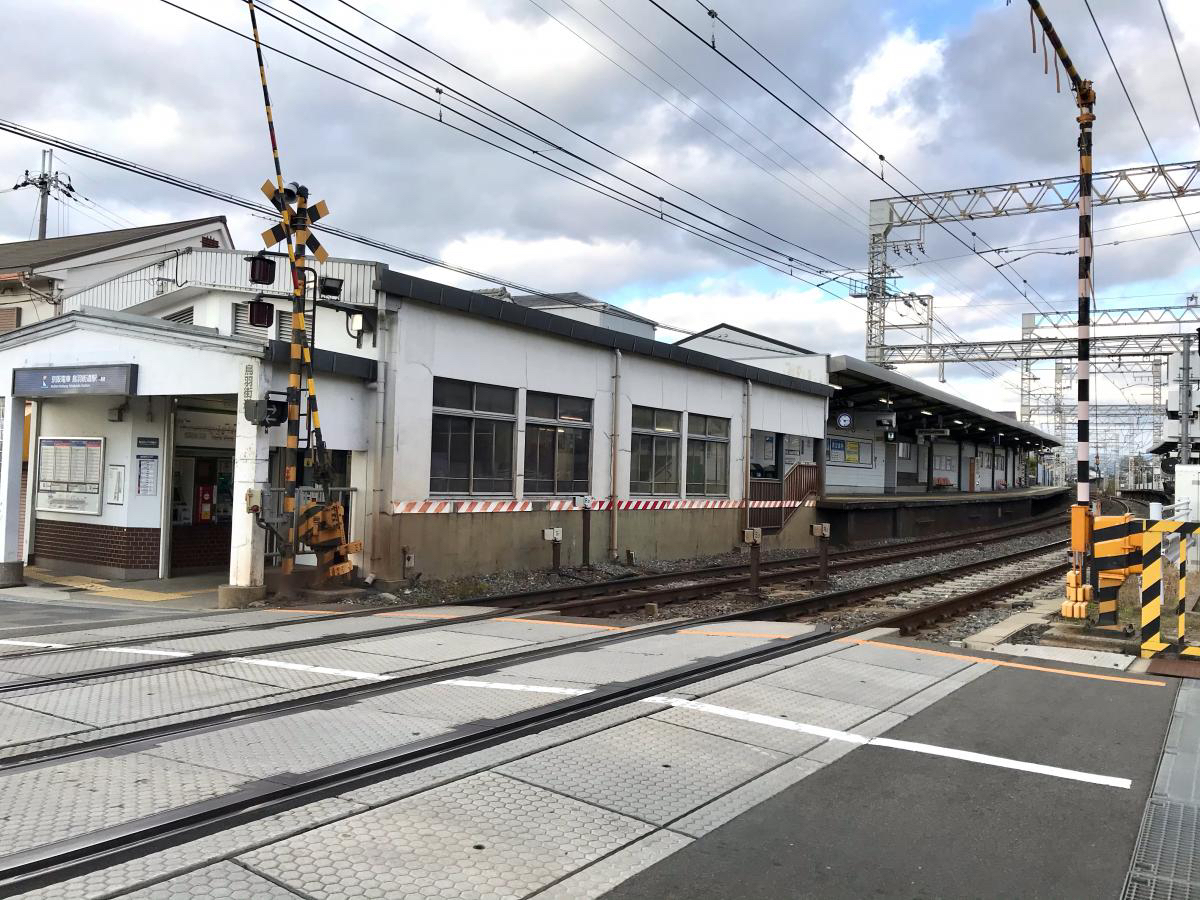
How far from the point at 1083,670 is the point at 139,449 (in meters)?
14.2

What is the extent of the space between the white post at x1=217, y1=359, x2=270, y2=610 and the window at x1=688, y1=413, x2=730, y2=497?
1181 cm

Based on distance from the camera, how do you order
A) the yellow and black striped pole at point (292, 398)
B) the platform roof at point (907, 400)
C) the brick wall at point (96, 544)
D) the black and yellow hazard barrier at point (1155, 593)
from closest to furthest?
the black and yellow hazard barrier at point (1155, 593), the yellow and black striped pole at point (292, 398), the brick wall at point (96, 544), the platform roof at point (907, 400)

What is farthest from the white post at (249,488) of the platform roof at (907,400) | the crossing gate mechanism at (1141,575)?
the platform roof at (907,400)

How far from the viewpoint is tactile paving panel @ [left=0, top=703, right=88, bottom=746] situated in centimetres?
565

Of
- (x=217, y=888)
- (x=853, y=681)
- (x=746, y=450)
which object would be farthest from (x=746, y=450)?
(x=217, y=888)

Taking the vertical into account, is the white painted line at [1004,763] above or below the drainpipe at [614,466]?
below

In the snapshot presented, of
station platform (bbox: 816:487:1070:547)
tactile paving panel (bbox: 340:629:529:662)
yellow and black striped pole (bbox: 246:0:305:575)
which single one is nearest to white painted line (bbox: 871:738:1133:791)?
tactile paving panel (bbox: 340:629:529:662)

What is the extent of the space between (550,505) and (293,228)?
7.32 meters

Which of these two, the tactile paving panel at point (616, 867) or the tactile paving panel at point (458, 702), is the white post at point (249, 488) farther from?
the tactile paving panel at point (616, 867)

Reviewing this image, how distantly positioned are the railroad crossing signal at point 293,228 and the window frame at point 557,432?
212 inches

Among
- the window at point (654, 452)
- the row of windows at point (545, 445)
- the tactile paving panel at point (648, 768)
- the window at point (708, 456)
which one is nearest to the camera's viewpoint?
the tactile paving panel at point (648, 768)

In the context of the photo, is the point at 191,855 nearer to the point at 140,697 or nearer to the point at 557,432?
the point at 140,697

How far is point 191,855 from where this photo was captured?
3857 mm

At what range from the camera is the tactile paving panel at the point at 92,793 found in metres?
4.15
